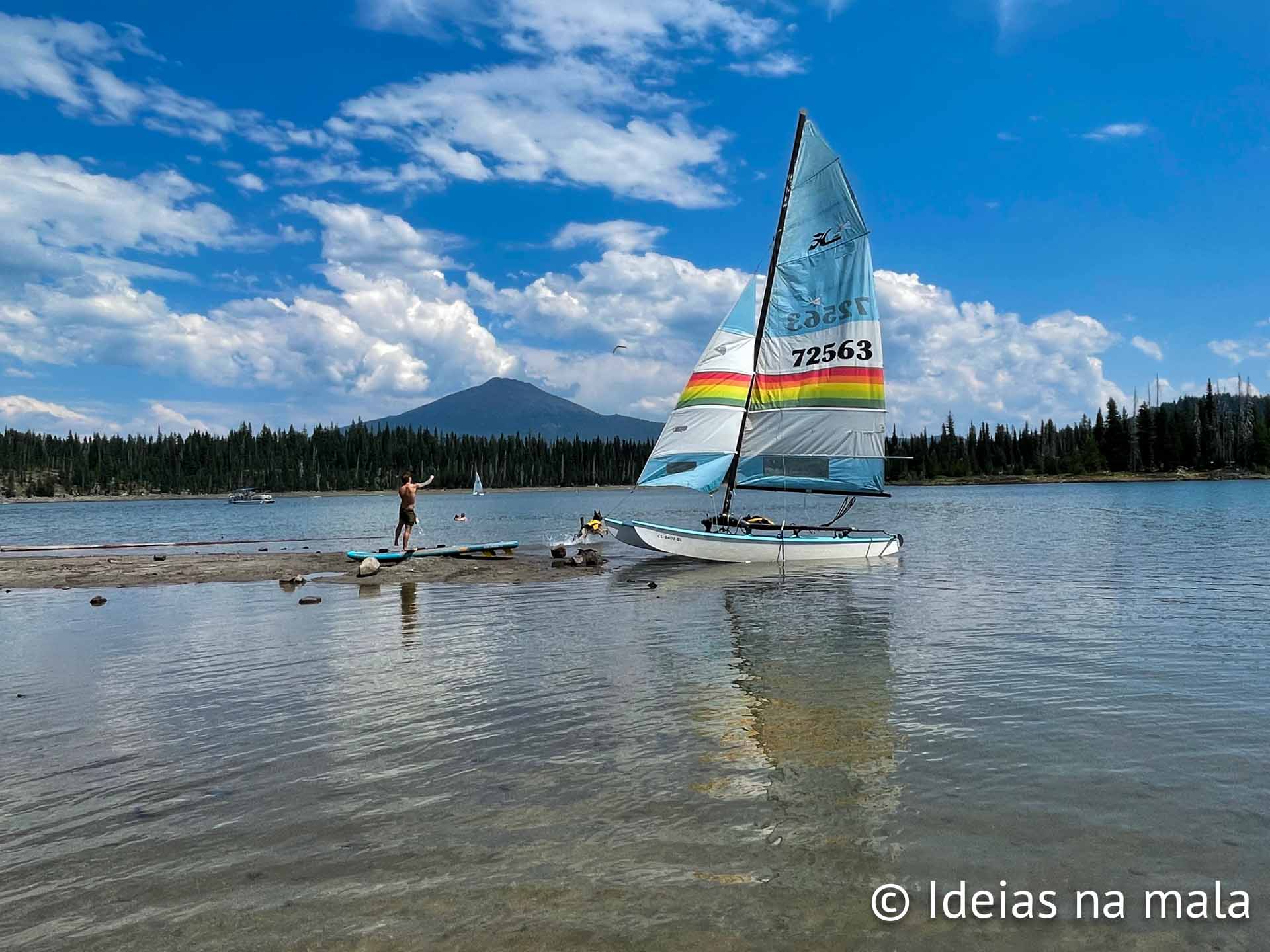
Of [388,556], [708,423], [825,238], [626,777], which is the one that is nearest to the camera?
[626,777]

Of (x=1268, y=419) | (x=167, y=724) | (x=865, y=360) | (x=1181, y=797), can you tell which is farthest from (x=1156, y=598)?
(x=1268, y=419)

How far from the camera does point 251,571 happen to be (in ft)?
100

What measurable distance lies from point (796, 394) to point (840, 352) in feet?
7.71

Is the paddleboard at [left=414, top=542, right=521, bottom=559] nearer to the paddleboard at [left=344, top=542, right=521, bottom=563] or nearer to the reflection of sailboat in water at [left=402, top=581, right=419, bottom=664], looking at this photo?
the paddleboard at [left=344, top=542, right=521, bottom=563]

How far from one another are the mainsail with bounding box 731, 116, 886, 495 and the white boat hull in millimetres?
2359

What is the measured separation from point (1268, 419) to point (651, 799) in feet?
799

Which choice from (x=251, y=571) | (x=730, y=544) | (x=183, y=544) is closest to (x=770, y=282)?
(x=730, y=544)

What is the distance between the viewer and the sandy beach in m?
27.8

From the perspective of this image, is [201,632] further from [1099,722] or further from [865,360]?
[865,360]

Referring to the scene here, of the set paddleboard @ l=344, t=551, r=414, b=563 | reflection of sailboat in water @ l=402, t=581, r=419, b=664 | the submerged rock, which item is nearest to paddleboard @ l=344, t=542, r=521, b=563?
paddleboard @ l=344, t=551, r=414, b=563

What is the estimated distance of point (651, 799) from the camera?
25.8 ft

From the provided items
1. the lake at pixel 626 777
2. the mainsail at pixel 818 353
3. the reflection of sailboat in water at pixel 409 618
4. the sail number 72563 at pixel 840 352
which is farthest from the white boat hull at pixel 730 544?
the lake at pixel 626 777

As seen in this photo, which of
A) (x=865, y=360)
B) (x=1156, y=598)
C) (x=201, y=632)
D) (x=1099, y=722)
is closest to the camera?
(x=1099, y=722)

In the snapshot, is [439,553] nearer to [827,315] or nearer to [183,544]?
[827,315]
